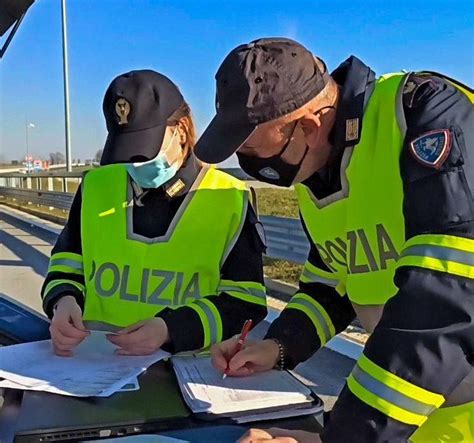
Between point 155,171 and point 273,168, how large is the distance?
70 cm

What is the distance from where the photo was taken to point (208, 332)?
189 centimetres

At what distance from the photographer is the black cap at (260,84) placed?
128 cm

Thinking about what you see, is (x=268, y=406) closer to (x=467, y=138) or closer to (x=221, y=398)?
(x=221, y=398)

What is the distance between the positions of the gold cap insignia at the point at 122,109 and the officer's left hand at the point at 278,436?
111cm

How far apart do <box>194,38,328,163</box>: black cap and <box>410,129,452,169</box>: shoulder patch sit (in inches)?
10.3

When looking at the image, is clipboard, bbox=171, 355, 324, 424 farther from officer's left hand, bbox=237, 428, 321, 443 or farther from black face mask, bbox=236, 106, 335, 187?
black face mask, bbox=236, 106, 335, 187

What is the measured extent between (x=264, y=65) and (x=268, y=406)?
2.31 feet

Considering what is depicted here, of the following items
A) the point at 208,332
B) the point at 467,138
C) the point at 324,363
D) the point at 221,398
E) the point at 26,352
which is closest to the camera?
the point at 467,138

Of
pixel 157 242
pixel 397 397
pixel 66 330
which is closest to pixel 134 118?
pixel 157 242

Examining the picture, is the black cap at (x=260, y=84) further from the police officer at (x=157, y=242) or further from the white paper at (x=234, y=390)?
the police officer at (x=157, y=242)

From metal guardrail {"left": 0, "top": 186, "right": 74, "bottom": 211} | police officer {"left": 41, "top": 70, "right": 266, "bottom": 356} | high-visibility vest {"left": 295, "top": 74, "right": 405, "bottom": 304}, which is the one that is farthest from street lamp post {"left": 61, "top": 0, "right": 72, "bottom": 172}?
high-visibility vest {"left": 295, "top": 74, "right": 405, "bottom": 304}

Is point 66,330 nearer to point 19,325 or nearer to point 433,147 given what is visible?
point 19,325

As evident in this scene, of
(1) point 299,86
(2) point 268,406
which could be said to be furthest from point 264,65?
(2) point 268,406

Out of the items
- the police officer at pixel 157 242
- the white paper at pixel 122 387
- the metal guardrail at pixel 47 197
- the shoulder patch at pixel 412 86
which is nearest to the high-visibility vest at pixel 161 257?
the police officer at pixel 157 242
